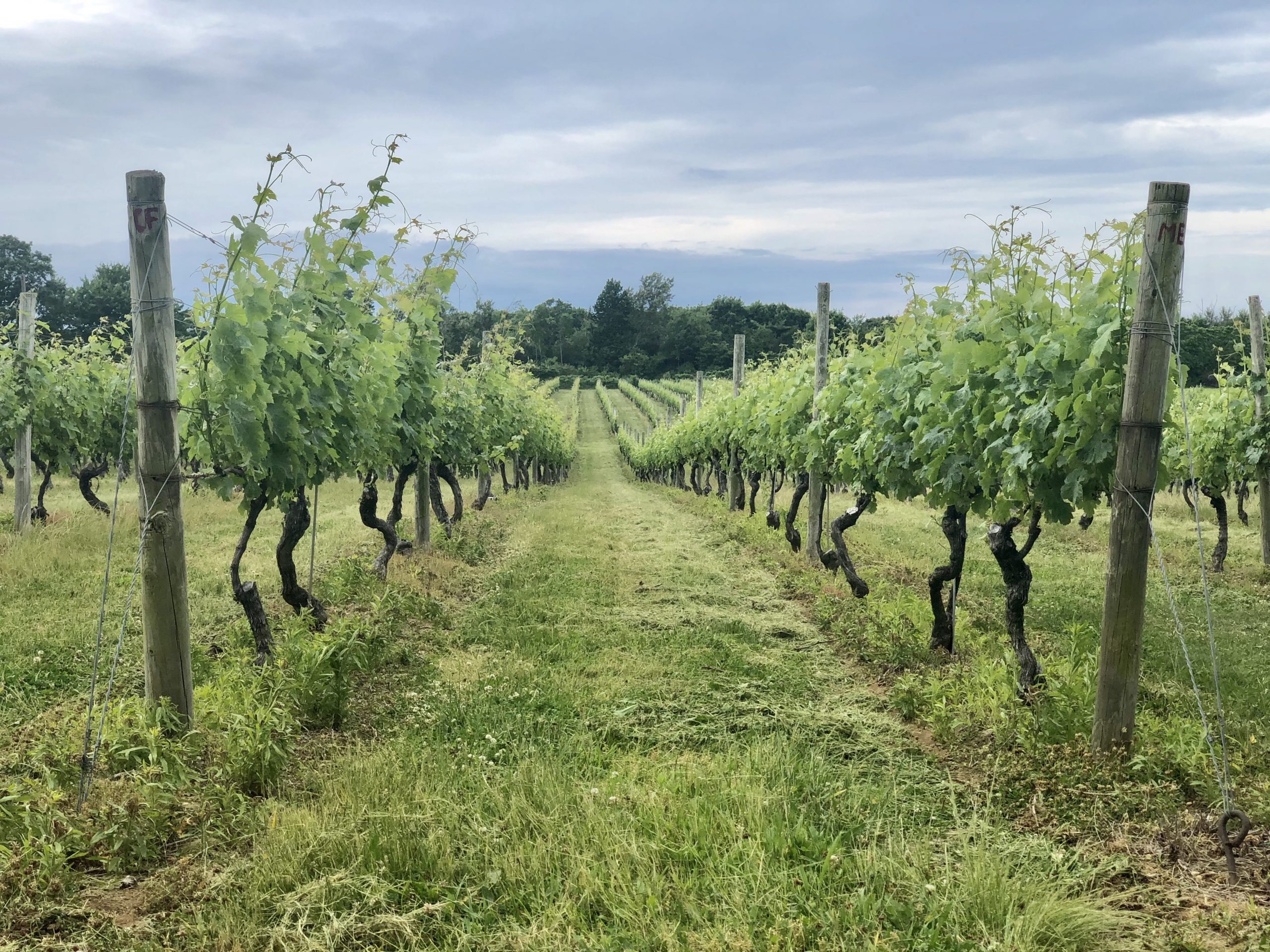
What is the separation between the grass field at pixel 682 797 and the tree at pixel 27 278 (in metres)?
62.3

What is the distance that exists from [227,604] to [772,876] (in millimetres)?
7589

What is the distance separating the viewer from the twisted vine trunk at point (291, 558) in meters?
7.38

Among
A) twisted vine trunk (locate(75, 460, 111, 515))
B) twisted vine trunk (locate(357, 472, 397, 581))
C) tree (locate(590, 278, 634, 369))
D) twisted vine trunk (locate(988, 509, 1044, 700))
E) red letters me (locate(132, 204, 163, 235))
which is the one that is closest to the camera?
red letters me (locate(132, 204, 163, 235))

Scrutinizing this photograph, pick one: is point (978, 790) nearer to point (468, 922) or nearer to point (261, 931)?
A: point (468, 922)

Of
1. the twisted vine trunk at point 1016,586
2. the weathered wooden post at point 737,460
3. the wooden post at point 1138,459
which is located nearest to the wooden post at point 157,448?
the wooden post at point 1138,459

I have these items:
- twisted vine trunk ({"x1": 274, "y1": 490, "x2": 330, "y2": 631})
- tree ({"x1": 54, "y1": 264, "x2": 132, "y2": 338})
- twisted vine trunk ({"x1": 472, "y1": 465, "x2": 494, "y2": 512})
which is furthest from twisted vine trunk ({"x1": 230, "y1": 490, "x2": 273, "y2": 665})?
tree ({"x1": 54, "y1": 264, "x2": 132, "y2": 338})

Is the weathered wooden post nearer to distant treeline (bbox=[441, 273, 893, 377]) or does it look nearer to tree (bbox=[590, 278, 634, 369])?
distant treeline (bbox=[441, 273, 893, 377])

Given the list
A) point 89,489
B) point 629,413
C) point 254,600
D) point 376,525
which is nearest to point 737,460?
point 376,525

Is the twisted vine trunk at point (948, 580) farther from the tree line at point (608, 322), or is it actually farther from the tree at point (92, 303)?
the tree at point (92, 303)

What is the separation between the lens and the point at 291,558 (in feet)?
24.6

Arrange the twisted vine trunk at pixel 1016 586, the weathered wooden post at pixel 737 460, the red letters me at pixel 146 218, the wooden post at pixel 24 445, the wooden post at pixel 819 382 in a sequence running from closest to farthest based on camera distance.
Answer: the red letters me at pixel 146 218 < the twisted vine trunk at pixel 1016 586 < the wooden post at pixel 819 382 < the wooden post at pixel 24 445 < the weathered wooden post at pixel 737 460

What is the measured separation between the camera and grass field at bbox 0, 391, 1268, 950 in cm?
314

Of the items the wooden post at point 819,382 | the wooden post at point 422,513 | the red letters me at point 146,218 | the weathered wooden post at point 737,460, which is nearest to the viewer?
the red letters me at point 146,218

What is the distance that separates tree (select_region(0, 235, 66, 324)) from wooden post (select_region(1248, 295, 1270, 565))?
6885 cm
